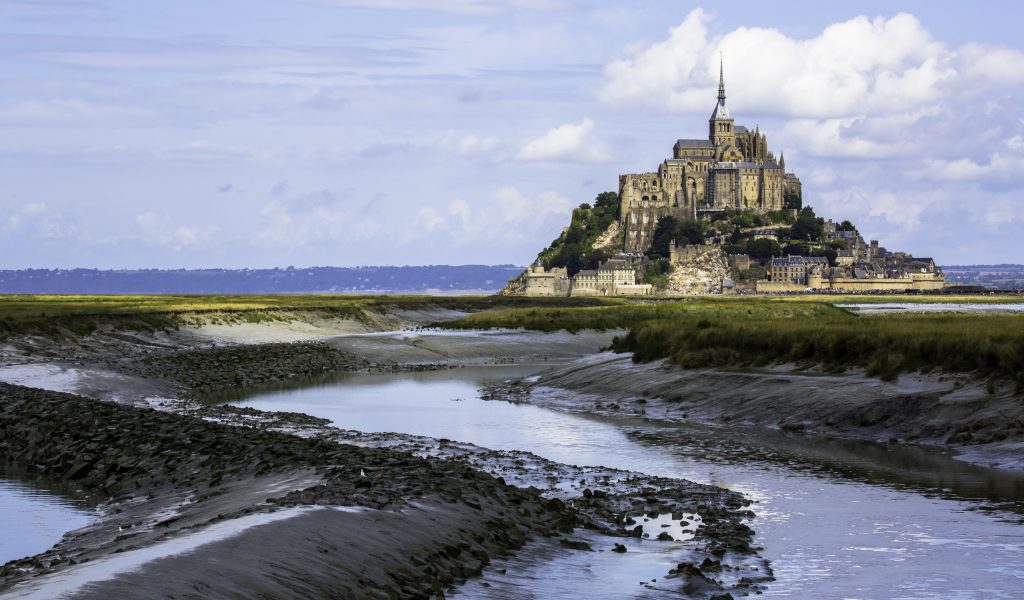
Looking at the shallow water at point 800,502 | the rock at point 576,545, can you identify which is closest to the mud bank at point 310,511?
the rock at point 576,545

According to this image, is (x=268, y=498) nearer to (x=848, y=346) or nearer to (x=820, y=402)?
(x=820, y=402)

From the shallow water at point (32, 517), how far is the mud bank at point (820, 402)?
15089 mm

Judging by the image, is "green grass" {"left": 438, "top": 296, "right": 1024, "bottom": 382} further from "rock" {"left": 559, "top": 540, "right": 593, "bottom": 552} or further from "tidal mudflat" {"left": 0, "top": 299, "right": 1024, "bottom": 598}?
"rock" {"left": 559, "top": 540, "right": 593, "bottom": 552}

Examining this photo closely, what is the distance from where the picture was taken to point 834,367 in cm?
2964

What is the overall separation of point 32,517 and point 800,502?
11060mm

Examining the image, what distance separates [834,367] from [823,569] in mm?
16894

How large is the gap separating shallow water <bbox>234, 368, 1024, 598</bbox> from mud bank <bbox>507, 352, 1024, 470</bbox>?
990mm

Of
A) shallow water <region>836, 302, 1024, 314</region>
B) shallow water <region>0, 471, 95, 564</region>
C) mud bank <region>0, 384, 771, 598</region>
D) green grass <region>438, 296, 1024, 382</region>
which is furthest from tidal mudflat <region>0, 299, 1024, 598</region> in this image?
shallow water <region>836, 302, 1024, 314</region>

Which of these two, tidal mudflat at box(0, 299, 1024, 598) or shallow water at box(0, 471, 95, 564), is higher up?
tidal mudflat at box(0, 299, 1024, 598)

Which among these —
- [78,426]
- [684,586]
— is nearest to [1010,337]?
[684,586]

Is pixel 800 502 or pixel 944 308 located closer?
pixel 800 502

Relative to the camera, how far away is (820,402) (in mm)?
26938

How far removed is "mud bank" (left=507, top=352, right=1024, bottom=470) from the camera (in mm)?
22562

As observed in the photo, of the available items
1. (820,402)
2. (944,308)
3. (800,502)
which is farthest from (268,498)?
(944,308)
